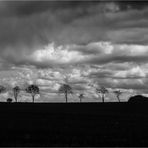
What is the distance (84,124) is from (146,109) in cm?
2918

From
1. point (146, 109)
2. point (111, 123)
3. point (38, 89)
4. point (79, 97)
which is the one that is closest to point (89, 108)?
point (146, 109)

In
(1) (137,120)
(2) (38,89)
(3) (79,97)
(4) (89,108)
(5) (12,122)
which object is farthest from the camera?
(3) (79,97)

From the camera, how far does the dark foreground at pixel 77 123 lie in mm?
46500

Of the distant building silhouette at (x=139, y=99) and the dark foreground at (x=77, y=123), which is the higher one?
the distant building silhouette at (x=139, y=99)

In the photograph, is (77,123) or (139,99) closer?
(77,123)

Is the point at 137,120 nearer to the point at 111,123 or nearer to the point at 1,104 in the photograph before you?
the point at 111,123

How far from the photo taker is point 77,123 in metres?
65.7

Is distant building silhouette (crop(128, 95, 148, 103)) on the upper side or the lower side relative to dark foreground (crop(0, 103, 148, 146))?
upper

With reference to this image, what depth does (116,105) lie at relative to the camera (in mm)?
99250

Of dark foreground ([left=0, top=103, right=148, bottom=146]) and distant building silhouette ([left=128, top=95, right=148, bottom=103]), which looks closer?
dark foreground ([left=0, top=103, right=148, bottom=146])

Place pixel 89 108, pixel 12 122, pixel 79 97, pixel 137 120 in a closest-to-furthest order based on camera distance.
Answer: pixel 12 122 → pixel 137 120 → pixel 89 108 → pixel 79 97

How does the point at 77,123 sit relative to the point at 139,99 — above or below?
below

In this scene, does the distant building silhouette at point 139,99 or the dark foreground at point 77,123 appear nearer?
the dark foreground at point 77,123

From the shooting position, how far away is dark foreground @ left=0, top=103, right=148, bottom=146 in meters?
46.5
